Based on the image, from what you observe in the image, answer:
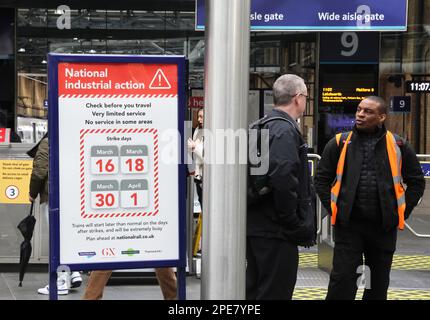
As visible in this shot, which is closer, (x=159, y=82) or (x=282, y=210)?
(x=282, y=210)

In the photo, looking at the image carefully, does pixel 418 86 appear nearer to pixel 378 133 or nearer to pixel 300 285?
pixel 300 285

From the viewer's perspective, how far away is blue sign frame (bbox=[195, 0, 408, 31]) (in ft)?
26.4

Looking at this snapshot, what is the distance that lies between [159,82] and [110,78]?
0.30m

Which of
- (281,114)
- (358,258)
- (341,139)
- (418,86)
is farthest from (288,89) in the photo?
(418,86)

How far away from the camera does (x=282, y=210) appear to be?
445cm

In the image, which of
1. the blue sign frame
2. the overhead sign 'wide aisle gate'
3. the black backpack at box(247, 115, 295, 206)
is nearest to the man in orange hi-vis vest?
the black backpack at box(247, 115, 295, 206)

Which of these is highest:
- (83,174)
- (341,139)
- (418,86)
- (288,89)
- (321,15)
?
(321,15)

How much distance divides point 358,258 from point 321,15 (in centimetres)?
333

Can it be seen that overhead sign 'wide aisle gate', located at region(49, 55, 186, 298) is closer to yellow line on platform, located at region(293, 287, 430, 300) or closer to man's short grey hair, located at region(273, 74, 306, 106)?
man's short grey hair, located at region(273, 74, 306, 106)

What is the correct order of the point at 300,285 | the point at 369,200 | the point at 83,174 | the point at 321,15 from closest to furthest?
the point at 83,174, the point at 369,200, the point at 300,285, the point at 321,15

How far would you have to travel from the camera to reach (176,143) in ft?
15.5

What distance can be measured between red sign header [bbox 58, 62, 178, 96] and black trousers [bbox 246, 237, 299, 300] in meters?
1.12

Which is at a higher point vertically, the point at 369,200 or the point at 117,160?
the point at 117,160

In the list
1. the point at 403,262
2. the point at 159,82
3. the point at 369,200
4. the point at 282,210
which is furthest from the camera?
the point at 403,262
